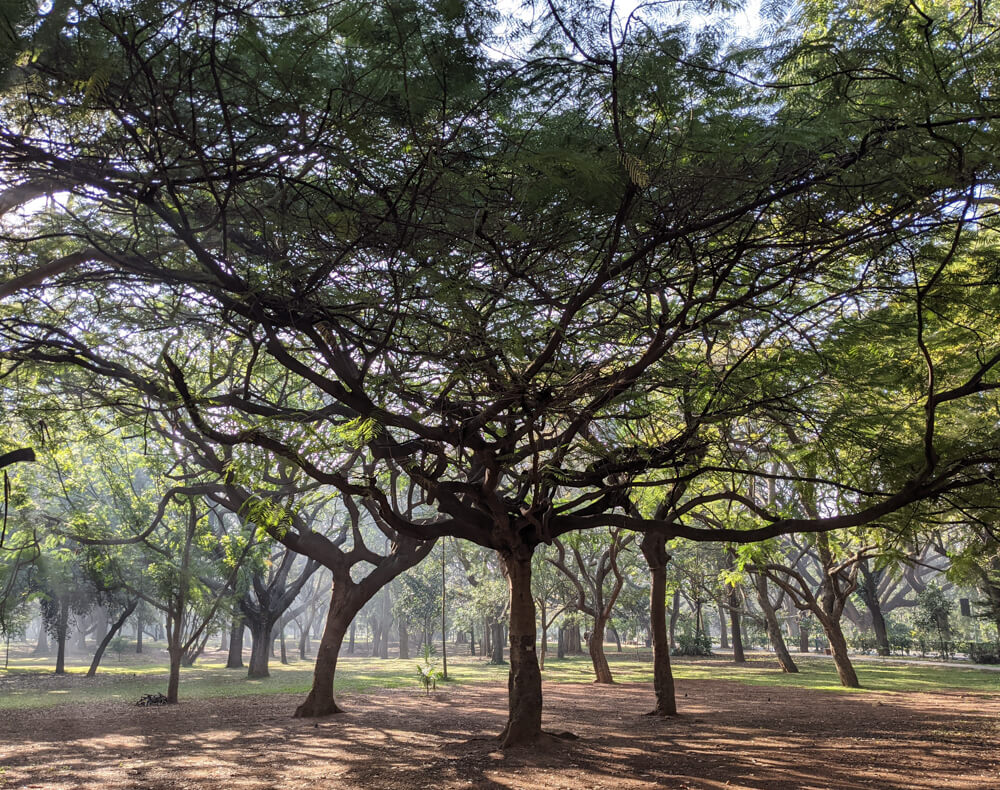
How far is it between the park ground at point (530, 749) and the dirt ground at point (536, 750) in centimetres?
3

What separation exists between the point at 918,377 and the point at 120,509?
22.1 metres

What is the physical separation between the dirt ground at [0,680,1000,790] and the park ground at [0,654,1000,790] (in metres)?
0.03

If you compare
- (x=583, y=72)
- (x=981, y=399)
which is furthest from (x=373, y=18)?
(x=981, y=399)

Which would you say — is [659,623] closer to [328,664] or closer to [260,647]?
[328,664]

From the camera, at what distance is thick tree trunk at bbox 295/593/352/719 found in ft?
45.9

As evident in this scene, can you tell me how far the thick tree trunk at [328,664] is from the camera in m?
14.0

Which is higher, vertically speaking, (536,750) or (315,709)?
(536,750)

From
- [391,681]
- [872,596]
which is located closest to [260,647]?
[391,681]

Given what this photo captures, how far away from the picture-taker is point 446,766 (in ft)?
26.3

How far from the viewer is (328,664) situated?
14.2m

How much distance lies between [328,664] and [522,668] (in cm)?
697

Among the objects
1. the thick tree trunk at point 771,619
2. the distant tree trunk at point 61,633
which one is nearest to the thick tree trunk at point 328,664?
the thick tree trunk at point 771,619

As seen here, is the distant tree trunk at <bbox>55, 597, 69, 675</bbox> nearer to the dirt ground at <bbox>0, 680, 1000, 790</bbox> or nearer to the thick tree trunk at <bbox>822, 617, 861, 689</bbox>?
the dirt ground at <bbox>0, 680, 1000, 790</bbox>

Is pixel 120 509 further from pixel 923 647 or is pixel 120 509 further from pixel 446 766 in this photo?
pixel 923 647
